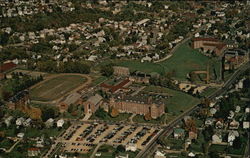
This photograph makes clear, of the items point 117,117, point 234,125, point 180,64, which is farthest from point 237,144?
point 180,64

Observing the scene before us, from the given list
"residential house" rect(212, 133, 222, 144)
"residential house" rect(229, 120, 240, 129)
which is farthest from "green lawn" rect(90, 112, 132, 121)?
"residential house" rect(229, 120, 240, 129)

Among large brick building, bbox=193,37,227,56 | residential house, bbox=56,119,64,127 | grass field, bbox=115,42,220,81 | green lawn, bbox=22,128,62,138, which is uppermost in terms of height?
large brick building, bbox=193,37,227,56

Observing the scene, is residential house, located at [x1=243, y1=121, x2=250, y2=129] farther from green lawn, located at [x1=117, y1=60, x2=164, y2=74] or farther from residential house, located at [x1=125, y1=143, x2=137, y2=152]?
green lawn, located at [x1=117, y1=60, x2=164, y2=74]

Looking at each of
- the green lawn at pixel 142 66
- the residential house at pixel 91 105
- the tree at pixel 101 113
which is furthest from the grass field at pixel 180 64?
the tree at pixel 101 113

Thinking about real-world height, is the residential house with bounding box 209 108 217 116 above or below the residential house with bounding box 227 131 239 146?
above

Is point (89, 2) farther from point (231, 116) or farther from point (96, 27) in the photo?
point (231, 116)

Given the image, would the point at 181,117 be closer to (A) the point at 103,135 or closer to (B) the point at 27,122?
(A) the point at 103,135

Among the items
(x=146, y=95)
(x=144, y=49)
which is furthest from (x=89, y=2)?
(x=146, y=95)
